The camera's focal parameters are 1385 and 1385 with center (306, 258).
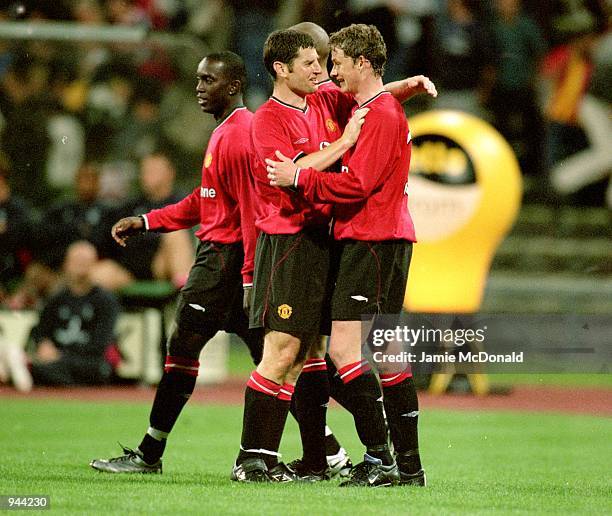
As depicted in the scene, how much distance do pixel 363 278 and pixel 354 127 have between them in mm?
705

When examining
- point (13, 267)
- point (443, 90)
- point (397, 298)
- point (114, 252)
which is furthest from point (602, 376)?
point (397, 298)

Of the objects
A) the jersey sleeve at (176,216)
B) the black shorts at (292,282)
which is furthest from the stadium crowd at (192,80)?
the black shorts at (292,282)

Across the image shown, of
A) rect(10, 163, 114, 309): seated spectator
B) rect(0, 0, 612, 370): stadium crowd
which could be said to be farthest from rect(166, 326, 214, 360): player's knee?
rect(0, 0, 612, 370): stadium crowd

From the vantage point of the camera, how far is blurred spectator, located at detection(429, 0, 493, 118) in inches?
619

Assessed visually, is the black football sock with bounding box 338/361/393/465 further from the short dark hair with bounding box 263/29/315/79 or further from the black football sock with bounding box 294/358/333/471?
the short dark hair with bounding box 263/29/315/79

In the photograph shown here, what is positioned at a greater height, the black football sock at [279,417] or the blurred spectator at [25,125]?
the blurred spectator at [25,125]

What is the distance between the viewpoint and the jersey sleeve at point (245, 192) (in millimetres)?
6949

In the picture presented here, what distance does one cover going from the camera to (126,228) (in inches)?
293

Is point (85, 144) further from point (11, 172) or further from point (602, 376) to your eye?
point (602, 376)

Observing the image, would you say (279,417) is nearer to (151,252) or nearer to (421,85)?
(421,85)

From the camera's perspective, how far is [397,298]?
6.64m

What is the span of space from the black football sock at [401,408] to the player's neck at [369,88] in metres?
1.32

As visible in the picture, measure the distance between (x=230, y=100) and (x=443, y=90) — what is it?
29.9 feet

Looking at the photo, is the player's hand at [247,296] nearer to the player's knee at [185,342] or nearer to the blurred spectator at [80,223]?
the player's knee at [185,342]
